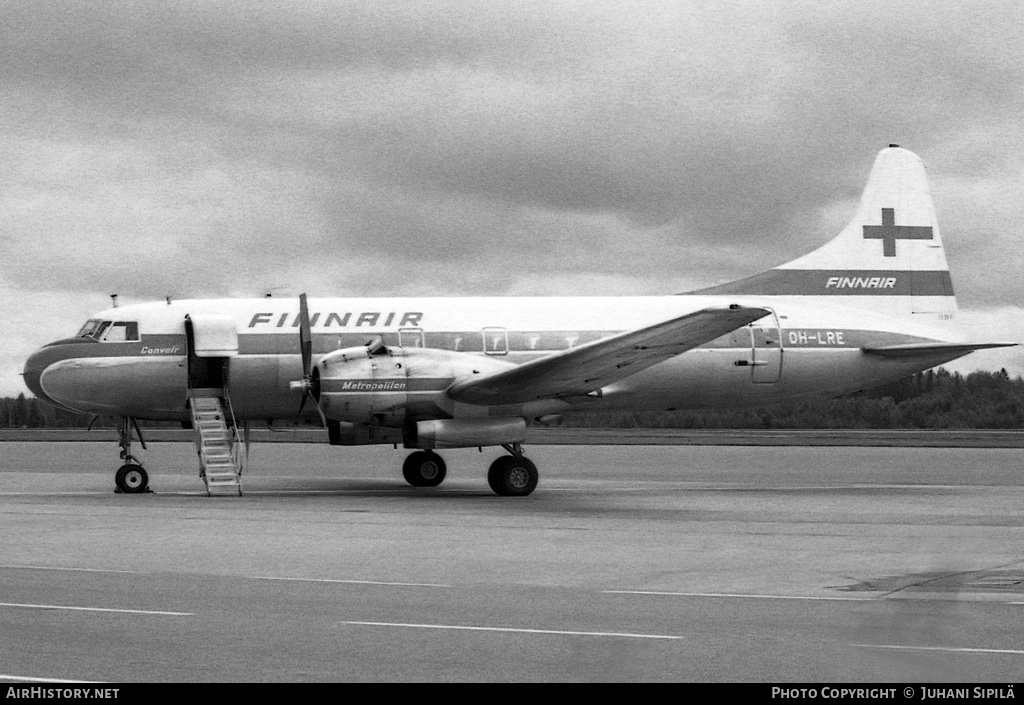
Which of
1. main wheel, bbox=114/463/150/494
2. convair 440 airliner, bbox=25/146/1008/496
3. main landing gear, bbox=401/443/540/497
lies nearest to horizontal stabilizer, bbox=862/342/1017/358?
convair 440 airliner, bbox=25/146/1008/496

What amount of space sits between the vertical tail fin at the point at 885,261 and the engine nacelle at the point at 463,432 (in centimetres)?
836

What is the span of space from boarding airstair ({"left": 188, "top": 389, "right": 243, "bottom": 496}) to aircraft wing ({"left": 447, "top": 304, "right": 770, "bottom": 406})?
5374 mm

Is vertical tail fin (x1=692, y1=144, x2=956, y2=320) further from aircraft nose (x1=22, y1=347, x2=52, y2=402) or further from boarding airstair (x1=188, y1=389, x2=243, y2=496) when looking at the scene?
aircraft nose (x1=22, y1=347, x2=52, y2=402)

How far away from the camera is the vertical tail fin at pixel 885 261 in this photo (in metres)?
34.3

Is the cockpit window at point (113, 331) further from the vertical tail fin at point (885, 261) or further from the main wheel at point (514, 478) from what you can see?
the vertical tail fin at point (885, 261)

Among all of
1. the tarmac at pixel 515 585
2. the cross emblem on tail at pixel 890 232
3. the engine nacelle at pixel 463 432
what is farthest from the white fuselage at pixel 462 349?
the cross emblem on tail at pixel 890 232

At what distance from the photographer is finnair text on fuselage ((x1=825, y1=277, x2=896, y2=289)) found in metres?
34.3

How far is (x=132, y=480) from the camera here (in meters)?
29.7

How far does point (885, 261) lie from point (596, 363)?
1129cm

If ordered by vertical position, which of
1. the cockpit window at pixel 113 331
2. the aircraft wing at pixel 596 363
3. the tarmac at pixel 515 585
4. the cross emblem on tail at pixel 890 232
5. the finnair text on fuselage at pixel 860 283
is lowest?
the tarmac at pixel 515 585

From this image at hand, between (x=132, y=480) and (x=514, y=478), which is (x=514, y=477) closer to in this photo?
(x=514, y=478)
